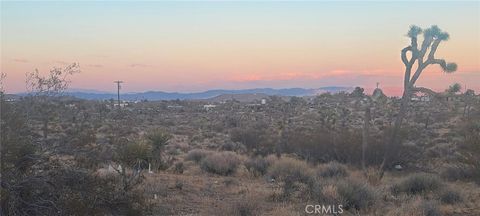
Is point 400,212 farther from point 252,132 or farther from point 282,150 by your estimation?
point 252,132

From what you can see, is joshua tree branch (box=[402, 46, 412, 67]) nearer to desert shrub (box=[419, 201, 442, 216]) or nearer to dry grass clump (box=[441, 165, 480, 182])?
dry grass clump (box=[441, 165, 480, 182])

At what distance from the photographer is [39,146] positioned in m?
8.70

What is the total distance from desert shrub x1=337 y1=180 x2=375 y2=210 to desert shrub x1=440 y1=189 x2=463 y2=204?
2215mm

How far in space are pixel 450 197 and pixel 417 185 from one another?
145cm

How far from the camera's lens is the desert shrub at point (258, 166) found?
57.2 ft

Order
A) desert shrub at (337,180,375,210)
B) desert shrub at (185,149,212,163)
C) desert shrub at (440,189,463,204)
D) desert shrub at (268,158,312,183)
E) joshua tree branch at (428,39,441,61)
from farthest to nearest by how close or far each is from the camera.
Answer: desert shrub at (185,149,212,163), joshua tree branch at (428,39,441,61), desert shrub at (268,158,312,183), desert shrub at (440,189,463,204), desert shrub at (337,180,375,210)

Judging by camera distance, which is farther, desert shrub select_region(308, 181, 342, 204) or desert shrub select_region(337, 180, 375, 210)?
desert shrub select_region(337, 180, 375, 210)

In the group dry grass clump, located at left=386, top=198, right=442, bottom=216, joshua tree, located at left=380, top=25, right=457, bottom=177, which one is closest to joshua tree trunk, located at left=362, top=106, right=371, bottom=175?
joshua tree, located at left=380, top=25, right=457, bottom=177

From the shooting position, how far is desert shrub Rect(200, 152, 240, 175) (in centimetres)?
1783

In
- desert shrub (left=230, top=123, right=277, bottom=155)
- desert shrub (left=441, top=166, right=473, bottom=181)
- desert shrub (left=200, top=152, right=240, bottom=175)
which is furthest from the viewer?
desert shrub (left=230, top=123, right=277, bottom=155)

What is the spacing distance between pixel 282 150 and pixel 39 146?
1740 centimetres

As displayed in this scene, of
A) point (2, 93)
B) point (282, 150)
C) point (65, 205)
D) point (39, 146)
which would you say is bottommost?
point (282, 150)

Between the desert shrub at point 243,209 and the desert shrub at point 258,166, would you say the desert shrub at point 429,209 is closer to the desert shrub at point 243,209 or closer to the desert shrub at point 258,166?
the desert shrub at point 243,209

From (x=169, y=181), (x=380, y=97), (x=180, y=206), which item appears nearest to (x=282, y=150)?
(x=380, y=97)
